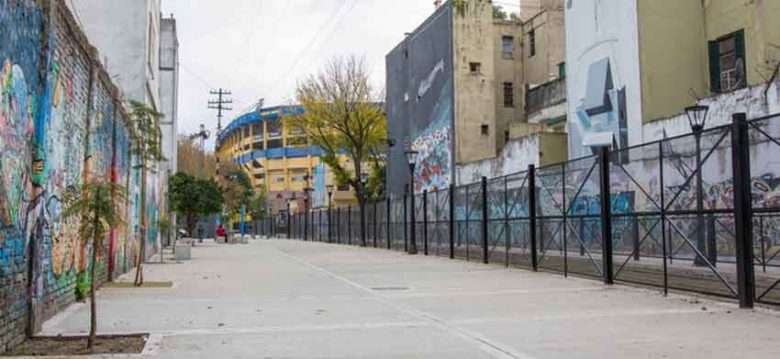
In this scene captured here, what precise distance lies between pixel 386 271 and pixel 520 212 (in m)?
3.90

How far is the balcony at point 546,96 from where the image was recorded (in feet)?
125

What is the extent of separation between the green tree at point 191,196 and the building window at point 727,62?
2956cm

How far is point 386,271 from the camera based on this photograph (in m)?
21.2

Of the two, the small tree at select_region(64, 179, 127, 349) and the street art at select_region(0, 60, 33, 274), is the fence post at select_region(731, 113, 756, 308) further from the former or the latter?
the street art at select_region(0, 60, 33, 274)

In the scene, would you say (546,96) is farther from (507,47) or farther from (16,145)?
(16,145)

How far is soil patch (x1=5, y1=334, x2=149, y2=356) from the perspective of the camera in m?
7.91

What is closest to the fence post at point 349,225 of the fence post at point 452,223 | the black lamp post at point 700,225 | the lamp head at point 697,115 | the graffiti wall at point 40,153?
the fence post at point 452,223

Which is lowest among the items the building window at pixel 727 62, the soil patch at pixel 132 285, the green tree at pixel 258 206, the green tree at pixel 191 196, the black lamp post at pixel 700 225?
the soil patch at pixel 132 285

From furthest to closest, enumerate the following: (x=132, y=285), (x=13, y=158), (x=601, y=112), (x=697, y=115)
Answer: (x=601, y=112)
(x=697, y=115)
(x=132, y=285)
(x=13, y=158)

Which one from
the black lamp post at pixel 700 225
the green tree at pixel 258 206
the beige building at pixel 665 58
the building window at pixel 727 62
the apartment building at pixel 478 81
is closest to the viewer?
the black lamp post at pixel 700 225

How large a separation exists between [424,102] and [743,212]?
3778 centimetres

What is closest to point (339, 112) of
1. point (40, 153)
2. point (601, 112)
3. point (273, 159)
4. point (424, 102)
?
point (424, 102)

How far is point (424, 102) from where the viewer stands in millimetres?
48281

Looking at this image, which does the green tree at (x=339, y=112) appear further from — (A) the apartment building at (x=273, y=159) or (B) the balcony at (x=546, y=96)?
(A) the apartment building at (x=273, y=159)
